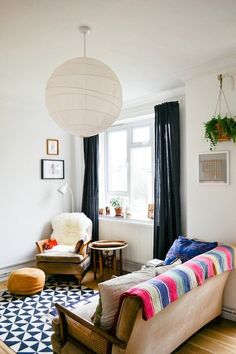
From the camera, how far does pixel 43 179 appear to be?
4867mm

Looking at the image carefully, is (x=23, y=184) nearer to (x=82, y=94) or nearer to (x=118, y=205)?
(x=118, y=205)

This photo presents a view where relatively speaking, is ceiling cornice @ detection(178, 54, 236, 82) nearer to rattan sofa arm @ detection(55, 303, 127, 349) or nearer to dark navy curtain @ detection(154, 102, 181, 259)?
dark navy curtain @ detection(154, 102, 181, 259)

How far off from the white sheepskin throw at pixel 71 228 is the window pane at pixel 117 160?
2.66 feet

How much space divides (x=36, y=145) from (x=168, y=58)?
8.80ft

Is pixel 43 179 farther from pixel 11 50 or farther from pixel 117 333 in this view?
pixel 117 333

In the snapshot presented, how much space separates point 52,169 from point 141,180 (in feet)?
5.04

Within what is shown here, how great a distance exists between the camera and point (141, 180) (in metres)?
4.73

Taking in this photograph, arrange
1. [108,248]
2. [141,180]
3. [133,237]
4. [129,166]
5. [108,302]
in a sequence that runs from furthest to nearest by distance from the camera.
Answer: [129,166] < [141,180] < [133,237] < [108,248] < [108,302]

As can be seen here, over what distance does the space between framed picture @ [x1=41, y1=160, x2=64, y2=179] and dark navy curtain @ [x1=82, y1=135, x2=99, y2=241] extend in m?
0.44

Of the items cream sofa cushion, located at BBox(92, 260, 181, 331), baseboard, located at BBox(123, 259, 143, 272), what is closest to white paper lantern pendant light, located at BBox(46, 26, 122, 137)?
cream sofa cushion, located at BBox(92, 260, 181, 331)

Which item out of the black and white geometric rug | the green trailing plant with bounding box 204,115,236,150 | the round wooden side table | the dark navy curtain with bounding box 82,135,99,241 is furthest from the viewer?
the dark navy curtain with bounding box 82,135,99,241

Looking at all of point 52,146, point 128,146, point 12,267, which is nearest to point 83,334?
point 12,267

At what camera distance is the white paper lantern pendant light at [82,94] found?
5.98 ft

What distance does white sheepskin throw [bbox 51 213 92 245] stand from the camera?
15.0 ft
